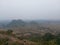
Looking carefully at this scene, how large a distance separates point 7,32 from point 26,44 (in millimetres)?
8680

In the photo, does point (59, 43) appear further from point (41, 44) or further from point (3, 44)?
point (3, 44)

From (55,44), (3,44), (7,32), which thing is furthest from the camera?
(7,32)

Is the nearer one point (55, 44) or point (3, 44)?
point (3, 44)

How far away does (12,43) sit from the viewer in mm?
25469

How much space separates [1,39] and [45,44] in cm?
733

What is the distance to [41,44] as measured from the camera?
28.3 m

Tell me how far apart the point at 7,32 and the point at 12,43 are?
9.03m

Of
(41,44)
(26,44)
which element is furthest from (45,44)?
(26,44)

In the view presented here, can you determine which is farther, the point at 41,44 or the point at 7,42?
the point at 41,44

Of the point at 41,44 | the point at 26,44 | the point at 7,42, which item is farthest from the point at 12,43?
the point at 41,44

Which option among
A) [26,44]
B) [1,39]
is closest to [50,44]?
[26,44]

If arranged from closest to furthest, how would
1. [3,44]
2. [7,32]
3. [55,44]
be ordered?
[3,44] → [55,44] → [7,32]

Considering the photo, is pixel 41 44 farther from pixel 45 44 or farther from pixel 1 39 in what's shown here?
pixel 1 39

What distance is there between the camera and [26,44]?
87.5 ft
